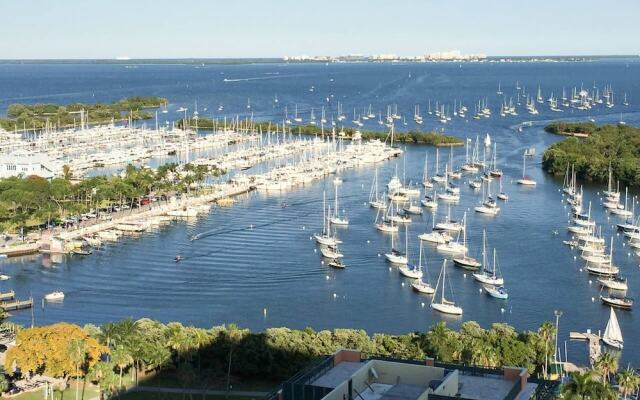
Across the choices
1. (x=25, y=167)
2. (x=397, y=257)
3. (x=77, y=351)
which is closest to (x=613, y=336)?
(x=397, y=257)

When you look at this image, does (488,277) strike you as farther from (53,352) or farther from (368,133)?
(368,133)

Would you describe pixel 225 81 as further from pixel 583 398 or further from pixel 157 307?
pixel 583 398

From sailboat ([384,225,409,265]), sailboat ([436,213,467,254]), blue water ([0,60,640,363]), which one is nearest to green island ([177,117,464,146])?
blue water ([0,60,640,363])

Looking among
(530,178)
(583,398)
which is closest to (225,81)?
(530,178)

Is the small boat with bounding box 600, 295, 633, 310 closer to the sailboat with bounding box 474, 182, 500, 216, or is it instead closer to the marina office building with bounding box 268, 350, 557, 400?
the sailboat with bounding box 474, 182, 500, 216

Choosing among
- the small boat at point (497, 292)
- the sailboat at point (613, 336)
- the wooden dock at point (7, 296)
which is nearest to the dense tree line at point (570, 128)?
the small boat at point (497, 292)
